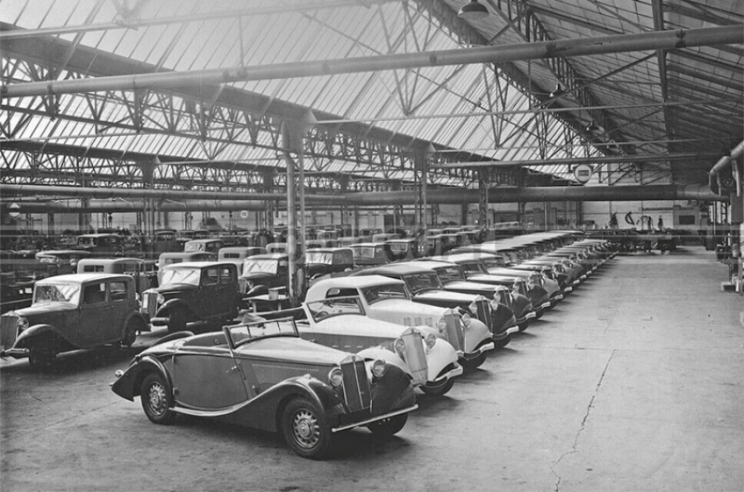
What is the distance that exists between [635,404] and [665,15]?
8.06 meters

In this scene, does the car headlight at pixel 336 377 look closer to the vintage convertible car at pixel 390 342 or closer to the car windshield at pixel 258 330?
the car windshield at pixel 258 330

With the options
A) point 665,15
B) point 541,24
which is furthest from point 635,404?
point 541,24

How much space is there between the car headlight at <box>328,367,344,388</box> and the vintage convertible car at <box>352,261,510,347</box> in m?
4.63

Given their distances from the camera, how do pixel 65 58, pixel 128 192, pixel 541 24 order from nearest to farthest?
pixel 65 58, pixel 541 24, pixel 128 192

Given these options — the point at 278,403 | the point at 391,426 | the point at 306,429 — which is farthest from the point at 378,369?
the point at 278,403

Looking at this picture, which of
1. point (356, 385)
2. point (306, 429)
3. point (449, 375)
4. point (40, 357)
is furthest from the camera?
point (40, 357)

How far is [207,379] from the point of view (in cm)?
755

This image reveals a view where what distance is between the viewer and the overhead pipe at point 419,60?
10773mm

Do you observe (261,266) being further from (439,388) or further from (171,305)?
(439,388)

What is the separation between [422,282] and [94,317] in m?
5.78

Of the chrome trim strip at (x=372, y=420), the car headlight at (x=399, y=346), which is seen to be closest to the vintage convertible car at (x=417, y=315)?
the car headlight at (x=399, y=346)

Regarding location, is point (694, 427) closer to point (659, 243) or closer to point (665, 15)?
point (665, 15)

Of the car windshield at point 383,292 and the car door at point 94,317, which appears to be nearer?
the car windshield at point 383,292

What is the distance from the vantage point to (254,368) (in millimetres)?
7250
